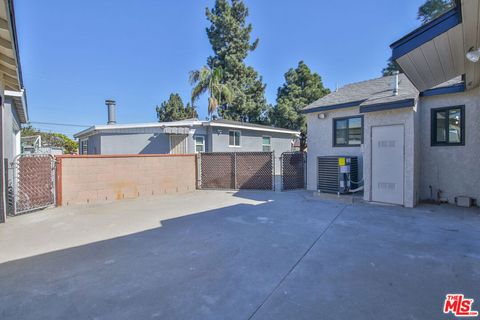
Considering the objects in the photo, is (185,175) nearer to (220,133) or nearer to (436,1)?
(220,133)

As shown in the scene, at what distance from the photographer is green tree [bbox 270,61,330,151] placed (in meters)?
21.3

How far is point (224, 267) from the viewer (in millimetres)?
3305

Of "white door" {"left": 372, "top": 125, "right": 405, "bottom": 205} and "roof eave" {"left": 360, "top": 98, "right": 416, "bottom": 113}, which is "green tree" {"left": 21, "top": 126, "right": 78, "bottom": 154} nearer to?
"roof eave" {"left": 360, "top": 98, "right": 416, "bottom": 113}

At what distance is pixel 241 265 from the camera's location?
336 centimetres

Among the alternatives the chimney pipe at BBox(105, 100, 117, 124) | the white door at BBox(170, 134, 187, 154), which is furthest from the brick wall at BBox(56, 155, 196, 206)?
the chimney pipe at BBox(105, 100, 117, 124)

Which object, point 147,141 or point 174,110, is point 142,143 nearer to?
point 147,141

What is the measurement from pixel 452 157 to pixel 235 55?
809 inches

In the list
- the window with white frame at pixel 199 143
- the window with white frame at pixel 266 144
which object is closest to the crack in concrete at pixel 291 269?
the window with white frame at pixel 199 143

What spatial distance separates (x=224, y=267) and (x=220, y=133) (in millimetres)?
10603

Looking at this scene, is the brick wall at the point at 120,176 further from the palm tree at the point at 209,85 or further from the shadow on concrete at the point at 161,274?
the palm tree at the point at 209,85

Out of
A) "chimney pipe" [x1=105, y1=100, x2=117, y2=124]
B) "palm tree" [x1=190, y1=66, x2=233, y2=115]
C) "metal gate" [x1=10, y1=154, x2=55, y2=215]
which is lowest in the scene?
"metal gate" [x1=10, y1=154, x2=55, y2=215]

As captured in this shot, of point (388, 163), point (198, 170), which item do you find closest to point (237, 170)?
point (198, 170)

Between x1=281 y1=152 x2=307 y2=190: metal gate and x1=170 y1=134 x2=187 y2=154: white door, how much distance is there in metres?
5.23

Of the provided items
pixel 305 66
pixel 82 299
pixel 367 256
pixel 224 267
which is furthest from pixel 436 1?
pixel 82 299
